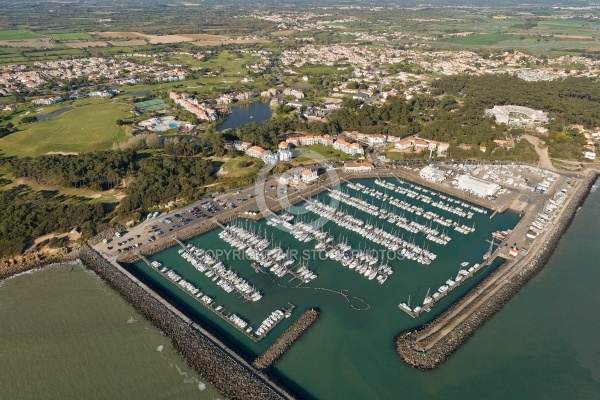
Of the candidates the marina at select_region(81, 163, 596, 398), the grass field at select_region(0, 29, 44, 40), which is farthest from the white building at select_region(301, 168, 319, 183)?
the grass field at select_region(0, 29, 44, 40)

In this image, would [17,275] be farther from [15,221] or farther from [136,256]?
[136,256]

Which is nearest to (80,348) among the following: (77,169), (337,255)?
(337,255)

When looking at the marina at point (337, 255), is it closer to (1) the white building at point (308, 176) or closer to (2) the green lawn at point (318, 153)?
(1) the white building at point (308, 176)

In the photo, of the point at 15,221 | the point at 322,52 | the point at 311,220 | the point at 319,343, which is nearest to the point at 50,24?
the point at 322,52

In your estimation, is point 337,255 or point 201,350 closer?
point 201,350

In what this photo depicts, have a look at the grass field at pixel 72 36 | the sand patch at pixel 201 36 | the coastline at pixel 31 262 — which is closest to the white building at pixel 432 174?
the coastline at pixel 31 262

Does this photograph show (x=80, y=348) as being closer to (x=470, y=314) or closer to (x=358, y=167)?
(x=470, y=314)
